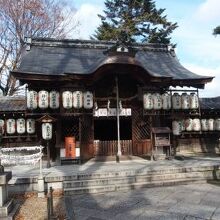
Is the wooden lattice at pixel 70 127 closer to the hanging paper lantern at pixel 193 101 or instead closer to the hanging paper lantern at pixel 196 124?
the hanging paper lantern at pixel 193 101

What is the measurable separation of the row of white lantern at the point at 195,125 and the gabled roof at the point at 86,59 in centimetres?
245

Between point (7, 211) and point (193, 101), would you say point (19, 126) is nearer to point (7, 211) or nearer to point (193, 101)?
point (7, 211)

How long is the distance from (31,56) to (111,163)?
8.55 m

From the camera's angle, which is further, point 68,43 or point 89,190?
point 68,43

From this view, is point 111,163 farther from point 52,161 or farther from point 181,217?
point 181,217

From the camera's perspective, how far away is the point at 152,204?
1027 centimetres

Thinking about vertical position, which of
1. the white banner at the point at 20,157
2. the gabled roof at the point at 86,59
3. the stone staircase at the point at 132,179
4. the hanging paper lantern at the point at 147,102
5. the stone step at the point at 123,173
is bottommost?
the stone staircase at the point at 132,179

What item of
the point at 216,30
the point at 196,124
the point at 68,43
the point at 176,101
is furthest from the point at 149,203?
the point at 68,43

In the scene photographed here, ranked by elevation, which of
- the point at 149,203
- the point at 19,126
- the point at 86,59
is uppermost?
the point at 86,59

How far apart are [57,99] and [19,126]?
255cm

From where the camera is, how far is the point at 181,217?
8.79 meters

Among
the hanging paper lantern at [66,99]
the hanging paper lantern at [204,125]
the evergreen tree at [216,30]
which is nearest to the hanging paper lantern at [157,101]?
the hanging paper lantern at [204,125]

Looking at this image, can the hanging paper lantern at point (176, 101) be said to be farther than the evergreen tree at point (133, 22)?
No

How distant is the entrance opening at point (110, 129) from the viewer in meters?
21.8
